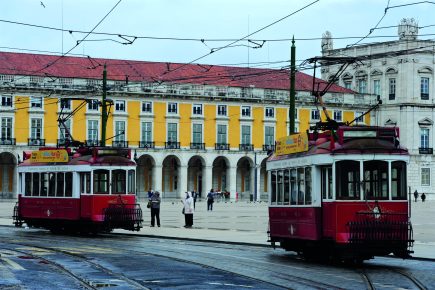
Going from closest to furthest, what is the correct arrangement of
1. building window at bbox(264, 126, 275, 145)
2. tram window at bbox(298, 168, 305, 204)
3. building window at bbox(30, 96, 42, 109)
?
tram window at bbox(298, 168, 305, 204) → building window at bbox(30, 96, 42, 109) → building window at bbox(264, 126, 275, 145)

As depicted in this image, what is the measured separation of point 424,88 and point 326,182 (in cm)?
8615

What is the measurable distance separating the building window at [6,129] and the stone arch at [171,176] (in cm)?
1625

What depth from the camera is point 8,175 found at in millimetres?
90062

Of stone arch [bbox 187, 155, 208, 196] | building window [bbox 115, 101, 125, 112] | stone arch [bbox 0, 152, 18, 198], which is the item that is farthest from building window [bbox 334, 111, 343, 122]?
stone arch [bbox 0, 152, 18, 198]

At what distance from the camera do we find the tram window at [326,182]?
19812mm

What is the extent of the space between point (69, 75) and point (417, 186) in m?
37.8

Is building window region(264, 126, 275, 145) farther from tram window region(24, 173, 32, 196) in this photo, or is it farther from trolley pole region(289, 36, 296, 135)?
trolley pole region(289, 36, 296, 135)

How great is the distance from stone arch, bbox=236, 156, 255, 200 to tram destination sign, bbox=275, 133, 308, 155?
78150mm

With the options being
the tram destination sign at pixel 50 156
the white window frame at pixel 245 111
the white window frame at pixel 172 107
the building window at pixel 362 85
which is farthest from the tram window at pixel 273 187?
the building window at pixel 362 85

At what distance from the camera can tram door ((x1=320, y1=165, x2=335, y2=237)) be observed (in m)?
19.6

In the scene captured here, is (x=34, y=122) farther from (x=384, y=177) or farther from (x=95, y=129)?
(x=384, y=177)

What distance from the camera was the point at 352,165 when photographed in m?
19.5

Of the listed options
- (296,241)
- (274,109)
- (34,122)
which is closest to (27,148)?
(34,122)

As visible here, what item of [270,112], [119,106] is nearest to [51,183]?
[119,106]
